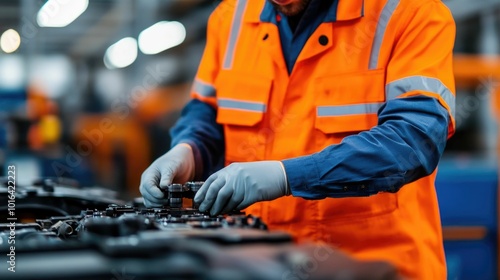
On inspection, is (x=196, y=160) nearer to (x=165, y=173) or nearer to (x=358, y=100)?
(x=165, y=173)

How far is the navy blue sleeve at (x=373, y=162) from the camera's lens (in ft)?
5.80

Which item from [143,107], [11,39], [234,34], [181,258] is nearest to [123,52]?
[143,107]

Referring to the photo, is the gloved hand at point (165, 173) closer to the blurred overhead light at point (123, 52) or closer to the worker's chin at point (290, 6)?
the worker's chin at point (290, 6)

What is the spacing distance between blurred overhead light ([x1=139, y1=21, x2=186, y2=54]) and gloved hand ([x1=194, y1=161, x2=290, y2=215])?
9.98 metres

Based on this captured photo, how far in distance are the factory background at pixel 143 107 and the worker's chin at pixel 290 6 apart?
2.62m

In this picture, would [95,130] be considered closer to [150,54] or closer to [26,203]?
[150,54]

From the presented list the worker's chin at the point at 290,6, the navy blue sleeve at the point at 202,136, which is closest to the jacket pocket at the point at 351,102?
the worker's chin at the point at 290,6

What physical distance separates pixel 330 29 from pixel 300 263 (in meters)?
1.33

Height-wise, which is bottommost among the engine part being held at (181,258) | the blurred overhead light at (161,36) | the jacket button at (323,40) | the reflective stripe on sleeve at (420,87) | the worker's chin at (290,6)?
the engine part being held at (181,258)

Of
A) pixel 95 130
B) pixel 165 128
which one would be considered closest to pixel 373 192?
pixel 165 128

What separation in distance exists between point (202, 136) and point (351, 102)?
592 mm

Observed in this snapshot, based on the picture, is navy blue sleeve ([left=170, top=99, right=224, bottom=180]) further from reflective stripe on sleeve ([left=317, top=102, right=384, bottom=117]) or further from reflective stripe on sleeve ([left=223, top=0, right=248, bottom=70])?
reflective stripe on sleeve ([left=317, top=102, right=384, bottom=117])

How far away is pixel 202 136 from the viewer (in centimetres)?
237

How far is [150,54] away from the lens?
11.9 meters
